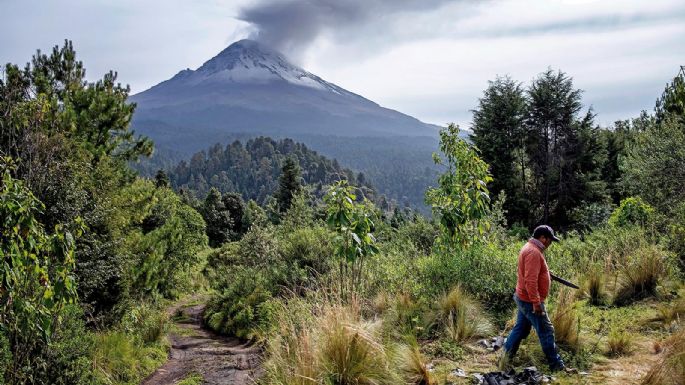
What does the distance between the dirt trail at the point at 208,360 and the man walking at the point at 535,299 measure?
337cm

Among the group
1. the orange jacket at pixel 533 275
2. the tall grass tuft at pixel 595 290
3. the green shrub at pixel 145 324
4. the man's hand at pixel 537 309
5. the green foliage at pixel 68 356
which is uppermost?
the orange jacket at pixel 533 275

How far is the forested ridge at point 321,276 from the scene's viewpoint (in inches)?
168

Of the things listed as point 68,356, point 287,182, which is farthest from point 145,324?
point 287,182

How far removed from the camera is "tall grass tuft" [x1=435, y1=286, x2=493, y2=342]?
19.9 feet

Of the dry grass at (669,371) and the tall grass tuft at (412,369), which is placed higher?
the dry grass at (669,371)

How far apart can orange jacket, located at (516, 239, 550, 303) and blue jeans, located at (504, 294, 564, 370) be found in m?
0.11

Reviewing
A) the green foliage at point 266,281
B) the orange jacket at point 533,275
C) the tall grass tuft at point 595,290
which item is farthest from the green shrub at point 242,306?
the orange jacket at point 533,275

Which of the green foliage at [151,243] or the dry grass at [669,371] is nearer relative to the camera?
the dry grass at [669,371]

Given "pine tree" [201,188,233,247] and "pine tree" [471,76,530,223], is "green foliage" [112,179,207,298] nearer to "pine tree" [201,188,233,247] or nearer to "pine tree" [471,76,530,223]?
"pine tree" [201,188,233,247]

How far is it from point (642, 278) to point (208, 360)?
8.53 m

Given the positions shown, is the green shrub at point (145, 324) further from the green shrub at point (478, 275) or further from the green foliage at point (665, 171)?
the green foliage at point (665, 171)

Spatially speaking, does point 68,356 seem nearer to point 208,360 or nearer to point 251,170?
point 208,360

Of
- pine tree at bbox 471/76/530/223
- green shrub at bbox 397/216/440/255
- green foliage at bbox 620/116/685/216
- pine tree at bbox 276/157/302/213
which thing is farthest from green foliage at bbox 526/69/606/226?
pine tree at bbox 276/157/302/213

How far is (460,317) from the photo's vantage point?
20.2 feet
